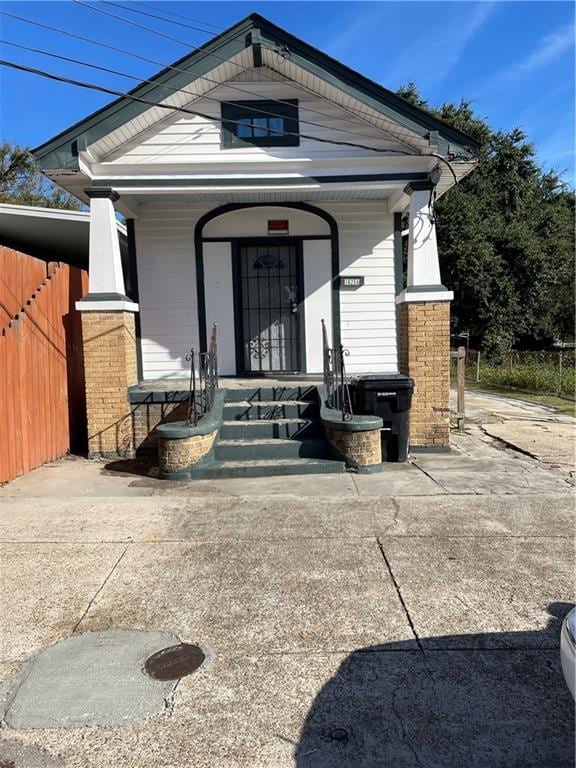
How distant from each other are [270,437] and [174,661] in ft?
14.9

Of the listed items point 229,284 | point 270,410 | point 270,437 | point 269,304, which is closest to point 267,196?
point 229,284

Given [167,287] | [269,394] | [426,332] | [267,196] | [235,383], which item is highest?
[267,196]

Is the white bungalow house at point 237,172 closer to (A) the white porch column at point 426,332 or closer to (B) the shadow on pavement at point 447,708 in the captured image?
(A) the white porch column at point 426,332

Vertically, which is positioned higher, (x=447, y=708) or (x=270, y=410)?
(x=270, y=410)

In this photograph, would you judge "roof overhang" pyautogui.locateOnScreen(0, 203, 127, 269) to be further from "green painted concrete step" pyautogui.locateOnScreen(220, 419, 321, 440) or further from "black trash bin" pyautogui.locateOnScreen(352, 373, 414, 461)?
"black trash bin" pyautogui.locateOnScreen(352, 373, 414, 461)

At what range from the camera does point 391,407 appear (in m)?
7.30

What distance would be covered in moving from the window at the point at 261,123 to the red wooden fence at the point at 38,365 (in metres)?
3.21

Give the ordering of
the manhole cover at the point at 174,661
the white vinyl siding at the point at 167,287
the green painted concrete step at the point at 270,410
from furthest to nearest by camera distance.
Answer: the white vinyl siding at the point at 167,287, the green painted concrete step at the point at 270,410, the manhole cover at the point at 174,661

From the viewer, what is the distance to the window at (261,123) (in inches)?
313

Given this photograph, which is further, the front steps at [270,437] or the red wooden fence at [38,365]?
the front steps at [270,437]

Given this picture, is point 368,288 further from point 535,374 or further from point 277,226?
point 535,374

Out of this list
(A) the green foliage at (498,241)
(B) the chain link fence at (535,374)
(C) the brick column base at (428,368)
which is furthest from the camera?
(A) the green foliage at (498,241)

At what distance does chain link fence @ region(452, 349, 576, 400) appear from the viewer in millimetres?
15473

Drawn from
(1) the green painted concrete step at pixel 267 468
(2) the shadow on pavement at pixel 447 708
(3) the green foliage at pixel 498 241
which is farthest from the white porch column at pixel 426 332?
(3) the green foliage at pixel 498 241
